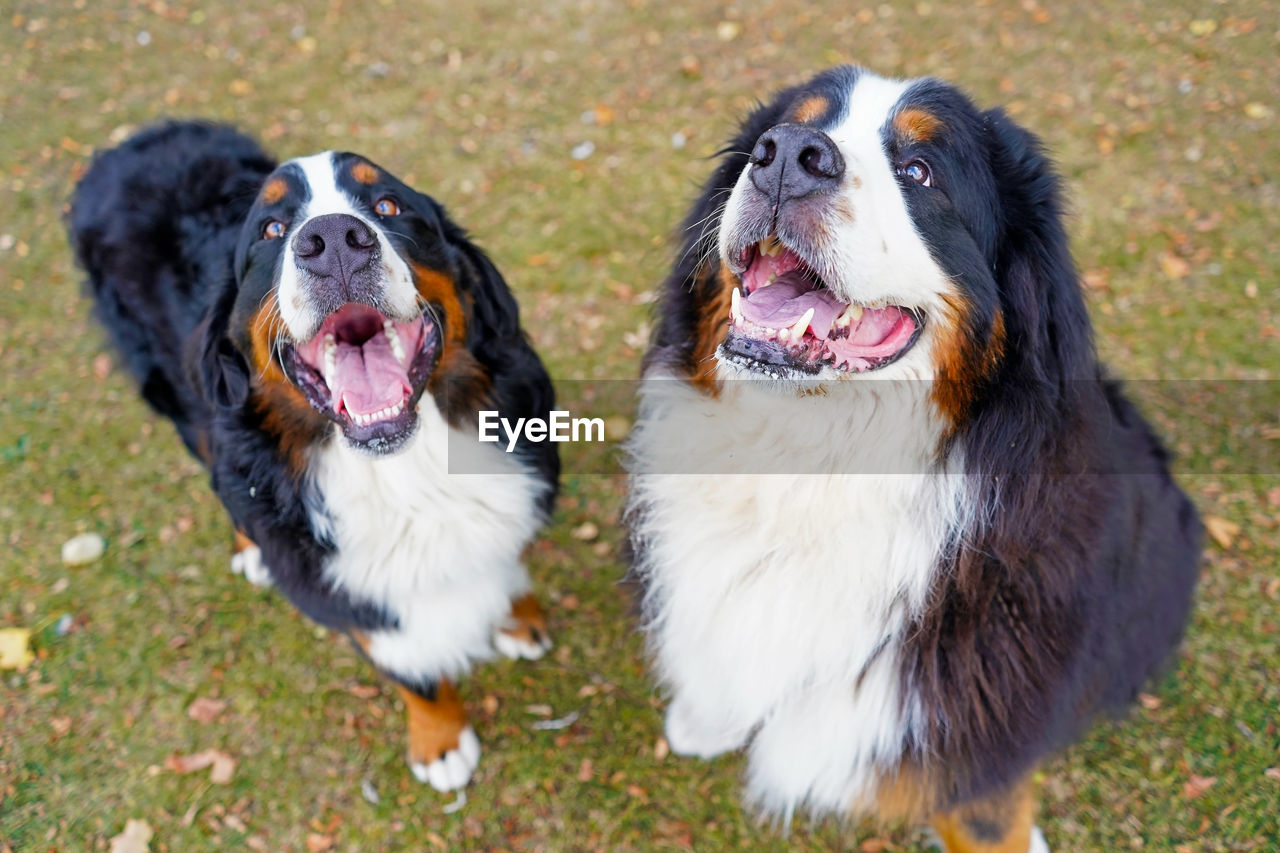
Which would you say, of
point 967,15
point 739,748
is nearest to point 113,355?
point 739,748

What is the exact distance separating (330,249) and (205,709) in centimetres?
245

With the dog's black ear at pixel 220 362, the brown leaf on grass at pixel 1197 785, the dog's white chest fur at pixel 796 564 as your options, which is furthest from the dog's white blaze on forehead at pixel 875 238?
the brown leaf on grass at pixel 1197 785

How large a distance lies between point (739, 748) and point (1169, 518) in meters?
1.71

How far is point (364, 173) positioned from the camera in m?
2.53

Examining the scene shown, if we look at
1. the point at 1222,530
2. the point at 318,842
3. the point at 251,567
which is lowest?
the point at 318,842

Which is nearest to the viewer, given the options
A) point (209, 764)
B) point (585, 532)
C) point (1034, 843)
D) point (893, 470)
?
point (893, 470)

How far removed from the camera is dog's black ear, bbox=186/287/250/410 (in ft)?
8.47

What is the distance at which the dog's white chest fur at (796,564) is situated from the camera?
2.02m

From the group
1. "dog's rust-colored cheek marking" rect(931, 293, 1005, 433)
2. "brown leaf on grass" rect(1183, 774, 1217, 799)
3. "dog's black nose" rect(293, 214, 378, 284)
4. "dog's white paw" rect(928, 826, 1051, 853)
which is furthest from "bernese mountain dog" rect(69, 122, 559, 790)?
"brown leaf on grass" rect(1183, 774, 1217, 799)

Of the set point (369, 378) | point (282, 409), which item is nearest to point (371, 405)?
point (369, 378)

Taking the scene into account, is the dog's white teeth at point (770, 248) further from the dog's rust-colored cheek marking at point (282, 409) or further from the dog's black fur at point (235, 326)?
the dog's rust-colored cheek marking at point (282, 409)

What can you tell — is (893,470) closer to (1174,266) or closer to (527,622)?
(527,622)

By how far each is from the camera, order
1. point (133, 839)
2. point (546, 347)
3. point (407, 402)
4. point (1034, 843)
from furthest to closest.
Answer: point (546, 347) → point (133, 839) → point (1034, 843) → point (407, 402)

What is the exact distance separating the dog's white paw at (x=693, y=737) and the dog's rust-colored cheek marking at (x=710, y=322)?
131 centimetres
